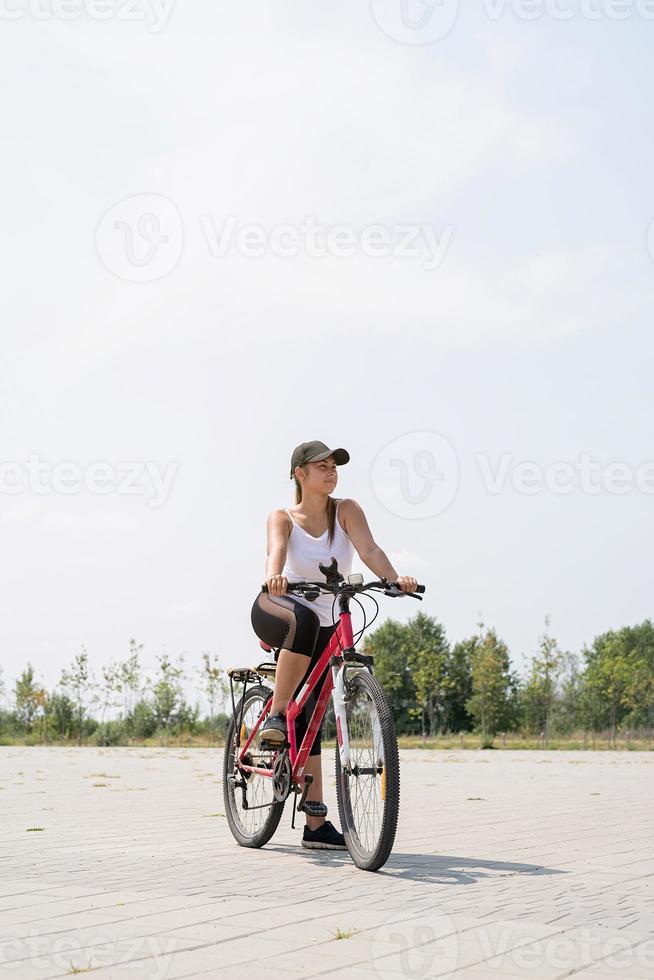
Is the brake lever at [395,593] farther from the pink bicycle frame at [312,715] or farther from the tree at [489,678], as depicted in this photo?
the tree at [489,678]

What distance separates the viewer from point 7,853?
235 inches

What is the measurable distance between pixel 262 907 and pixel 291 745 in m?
1.76

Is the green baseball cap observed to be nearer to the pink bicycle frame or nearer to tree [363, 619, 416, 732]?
the pink bicycle frame

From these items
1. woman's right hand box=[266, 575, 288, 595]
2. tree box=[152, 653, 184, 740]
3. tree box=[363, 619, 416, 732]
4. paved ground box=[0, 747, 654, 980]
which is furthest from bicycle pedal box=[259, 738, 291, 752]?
tree box=[363, 619, 416, 732]

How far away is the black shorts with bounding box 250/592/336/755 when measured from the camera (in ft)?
19.7

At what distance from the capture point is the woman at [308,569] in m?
6.04

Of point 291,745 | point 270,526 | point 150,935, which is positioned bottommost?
point 150,935

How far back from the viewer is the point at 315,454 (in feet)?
20.9

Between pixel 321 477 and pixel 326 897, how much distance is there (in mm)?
2518

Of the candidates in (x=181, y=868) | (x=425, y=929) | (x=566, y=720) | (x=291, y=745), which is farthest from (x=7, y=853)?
(x=566, y=720)

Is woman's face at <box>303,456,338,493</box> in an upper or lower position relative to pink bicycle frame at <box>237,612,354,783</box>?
upper

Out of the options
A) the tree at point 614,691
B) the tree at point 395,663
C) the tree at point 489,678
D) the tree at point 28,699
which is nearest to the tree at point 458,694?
the tree at point 395,663

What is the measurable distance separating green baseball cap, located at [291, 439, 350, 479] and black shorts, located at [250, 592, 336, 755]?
795 millimetres

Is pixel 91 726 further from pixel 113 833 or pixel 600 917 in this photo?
pixel 600 917
